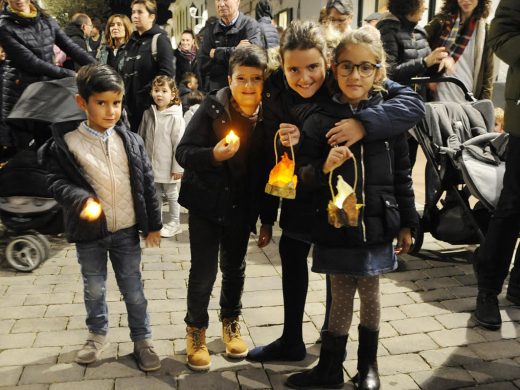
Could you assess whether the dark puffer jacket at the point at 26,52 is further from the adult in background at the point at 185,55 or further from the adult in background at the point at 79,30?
the adult in background at the point at 185,55

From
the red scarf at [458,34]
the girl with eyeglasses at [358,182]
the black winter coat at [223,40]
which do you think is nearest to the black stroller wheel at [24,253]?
the black winter coat at [223,40]

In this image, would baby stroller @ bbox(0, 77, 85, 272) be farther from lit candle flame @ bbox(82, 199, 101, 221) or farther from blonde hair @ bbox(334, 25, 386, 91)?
blonde hair @ bbox(334, 25, 386, 91)

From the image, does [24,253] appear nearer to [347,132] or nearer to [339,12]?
[347,132]

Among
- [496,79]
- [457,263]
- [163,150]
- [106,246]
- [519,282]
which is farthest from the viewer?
[496,79]

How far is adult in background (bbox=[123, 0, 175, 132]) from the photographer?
5758 mm

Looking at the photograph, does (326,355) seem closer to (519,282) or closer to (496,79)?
(519,282)

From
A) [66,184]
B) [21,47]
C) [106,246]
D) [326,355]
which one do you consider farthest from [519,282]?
[21,47]

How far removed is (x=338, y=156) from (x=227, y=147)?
0.53 meters

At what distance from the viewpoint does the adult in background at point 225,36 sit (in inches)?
235

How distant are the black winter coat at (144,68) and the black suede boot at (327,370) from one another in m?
3.62

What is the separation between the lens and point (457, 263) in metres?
4.80

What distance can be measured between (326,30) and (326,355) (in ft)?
5.30

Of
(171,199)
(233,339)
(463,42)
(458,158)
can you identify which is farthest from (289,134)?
(171,199)

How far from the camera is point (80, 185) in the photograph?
2996mm
